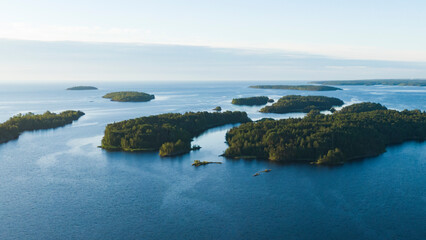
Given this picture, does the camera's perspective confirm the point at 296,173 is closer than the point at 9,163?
Yes

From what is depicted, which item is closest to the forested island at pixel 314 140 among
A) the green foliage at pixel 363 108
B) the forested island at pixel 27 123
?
the green foliage at pixel 363 108

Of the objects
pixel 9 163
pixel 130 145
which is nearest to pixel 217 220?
pixel 130 145

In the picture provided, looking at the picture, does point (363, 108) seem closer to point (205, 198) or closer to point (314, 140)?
point (314, 140)

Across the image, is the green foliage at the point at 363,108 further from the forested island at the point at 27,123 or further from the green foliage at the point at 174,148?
the forested island at the point at 27,123

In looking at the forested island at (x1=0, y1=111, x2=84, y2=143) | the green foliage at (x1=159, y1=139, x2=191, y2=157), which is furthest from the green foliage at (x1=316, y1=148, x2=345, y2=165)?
the forested island at (x1=0, y1=111, x2=84, y2=143)

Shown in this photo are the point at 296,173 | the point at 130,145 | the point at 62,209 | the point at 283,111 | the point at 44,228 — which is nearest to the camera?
the point at 44,228

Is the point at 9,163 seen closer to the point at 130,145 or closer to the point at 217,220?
the point at 130,145
